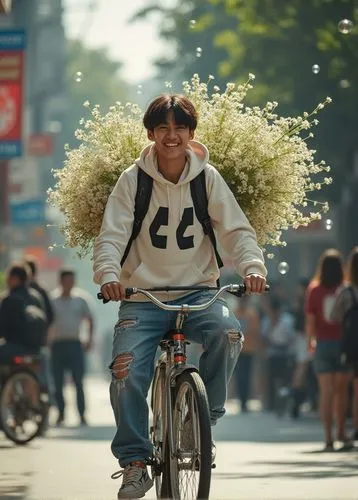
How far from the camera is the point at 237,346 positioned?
915 cm

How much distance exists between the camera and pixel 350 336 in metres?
16.5

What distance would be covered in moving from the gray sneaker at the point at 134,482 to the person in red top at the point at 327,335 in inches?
321

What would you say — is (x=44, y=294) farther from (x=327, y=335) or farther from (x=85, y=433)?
(x=327, y=335)

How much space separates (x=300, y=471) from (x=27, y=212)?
658 inches

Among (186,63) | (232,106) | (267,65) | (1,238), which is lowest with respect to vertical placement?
(232,106)

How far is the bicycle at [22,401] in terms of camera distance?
17562 millimetres

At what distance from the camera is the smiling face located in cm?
918

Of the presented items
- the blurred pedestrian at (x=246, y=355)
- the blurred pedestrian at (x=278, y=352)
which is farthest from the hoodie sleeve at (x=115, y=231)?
the blurred pedestrian at (x=246, y=355)

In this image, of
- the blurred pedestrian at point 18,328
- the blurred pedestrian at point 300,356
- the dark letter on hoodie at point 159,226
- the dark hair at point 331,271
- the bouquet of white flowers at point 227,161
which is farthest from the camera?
the blurred pedestrian at point 300,356

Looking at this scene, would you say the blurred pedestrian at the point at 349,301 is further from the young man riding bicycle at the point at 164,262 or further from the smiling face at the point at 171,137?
the smiling face at the point at 171,137

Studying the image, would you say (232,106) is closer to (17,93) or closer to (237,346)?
(237,346)

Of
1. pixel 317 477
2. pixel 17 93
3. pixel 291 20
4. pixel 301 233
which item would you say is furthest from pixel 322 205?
pixel 301 233

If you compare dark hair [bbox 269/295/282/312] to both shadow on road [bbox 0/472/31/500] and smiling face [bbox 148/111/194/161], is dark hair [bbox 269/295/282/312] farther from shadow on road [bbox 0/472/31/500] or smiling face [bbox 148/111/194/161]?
smiling face [bbox 148/111/194/161]

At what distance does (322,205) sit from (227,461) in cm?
459
